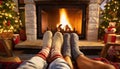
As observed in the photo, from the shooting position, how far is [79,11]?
130 inches

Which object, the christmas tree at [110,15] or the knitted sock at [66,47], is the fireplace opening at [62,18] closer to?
the christmas tree at [110,15]

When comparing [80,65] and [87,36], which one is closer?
[80,65]

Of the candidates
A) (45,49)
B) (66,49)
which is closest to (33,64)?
(45,49)

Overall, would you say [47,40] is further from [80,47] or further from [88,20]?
[88,20]

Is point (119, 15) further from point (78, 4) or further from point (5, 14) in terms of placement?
point (5, 14)

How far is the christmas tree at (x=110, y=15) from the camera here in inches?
126

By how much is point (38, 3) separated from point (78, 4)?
29.5 inches

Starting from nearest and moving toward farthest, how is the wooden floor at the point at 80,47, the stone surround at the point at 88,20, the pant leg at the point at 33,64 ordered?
the pant leg at the point at 33,64, the wooden floor at the point at 80,47, the stone surround at the point at 88,20

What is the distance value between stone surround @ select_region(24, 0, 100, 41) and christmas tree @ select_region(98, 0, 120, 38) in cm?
14

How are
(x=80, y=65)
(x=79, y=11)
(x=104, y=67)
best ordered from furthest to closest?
(x=79, y=11)
(x=80, y=65)
(x=104, y=67)

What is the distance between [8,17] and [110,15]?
77.3 inches

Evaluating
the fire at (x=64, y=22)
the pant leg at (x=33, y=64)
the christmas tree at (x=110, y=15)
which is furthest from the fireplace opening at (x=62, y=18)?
the pant leg at (x=33, y=64)

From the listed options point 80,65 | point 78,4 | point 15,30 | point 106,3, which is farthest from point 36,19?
point 80,65

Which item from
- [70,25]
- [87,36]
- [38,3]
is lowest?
[87,36]
